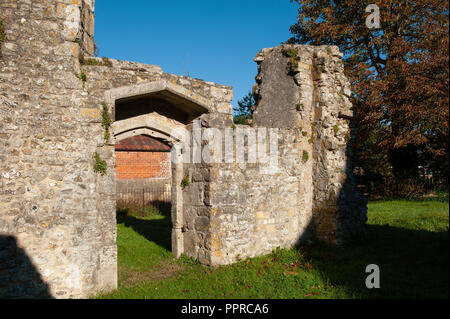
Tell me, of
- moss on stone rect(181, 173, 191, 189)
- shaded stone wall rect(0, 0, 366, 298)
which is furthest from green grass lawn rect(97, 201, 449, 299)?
moss on stone rect(181, 173, 191, 189)

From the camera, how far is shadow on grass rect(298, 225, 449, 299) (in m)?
2.96

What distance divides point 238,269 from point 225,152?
2266 mm

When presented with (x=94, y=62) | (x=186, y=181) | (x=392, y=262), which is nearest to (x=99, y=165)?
(x=94, y=62)

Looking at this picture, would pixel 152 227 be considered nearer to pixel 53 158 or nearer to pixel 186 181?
pixel 186 181

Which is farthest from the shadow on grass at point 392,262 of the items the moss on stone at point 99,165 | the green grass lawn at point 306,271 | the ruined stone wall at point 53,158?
the moss on stone at point 99,165

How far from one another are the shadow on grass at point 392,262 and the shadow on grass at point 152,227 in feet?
12.9

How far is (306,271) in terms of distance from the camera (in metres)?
6.29

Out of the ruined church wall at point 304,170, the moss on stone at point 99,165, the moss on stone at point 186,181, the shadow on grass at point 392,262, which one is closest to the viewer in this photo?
the shadow on grass at point 392,262

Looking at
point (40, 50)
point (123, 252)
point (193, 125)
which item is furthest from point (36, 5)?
point (123, 252)

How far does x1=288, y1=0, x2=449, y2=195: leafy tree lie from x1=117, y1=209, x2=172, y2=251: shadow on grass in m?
8.77

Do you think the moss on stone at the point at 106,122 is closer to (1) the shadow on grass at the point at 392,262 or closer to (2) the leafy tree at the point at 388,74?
(1) the shadow on grass at the point at 392,262

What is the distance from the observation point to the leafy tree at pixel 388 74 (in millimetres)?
12180

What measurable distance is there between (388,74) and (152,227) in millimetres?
10975

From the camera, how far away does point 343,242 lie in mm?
7695
